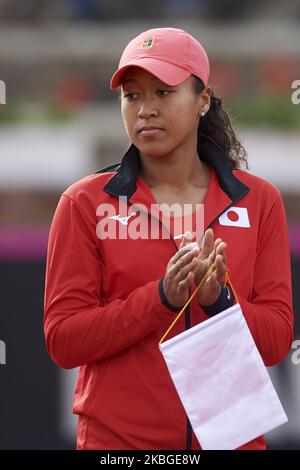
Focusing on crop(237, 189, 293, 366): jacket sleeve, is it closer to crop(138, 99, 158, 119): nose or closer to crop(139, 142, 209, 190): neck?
crop(139, 142, 209, 190): neck

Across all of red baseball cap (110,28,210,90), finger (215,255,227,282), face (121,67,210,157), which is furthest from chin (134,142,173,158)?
finger (215,255,227,282)

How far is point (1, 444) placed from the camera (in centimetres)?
504

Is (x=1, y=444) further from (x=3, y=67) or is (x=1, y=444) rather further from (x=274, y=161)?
(x=3, y=67)

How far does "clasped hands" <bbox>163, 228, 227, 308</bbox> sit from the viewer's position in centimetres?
243

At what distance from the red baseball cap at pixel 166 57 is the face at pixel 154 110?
0.03 meters

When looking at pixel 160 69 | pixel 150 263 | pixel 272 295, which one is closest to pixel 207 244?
pixel 150 263

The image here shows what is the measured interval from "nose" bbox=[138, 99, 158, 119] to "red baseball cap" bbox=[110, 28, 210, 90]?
7 cm

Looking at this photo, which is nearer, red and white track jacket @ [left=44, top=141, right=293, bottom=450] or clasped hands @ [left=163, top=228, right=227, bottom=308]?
clasped hands @ [left=163, top=228, right=227, bottom=308]

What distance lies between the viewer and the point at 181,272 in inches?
95.9

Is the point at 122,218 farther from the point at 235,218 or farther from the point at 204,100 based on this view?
the point at 204,100

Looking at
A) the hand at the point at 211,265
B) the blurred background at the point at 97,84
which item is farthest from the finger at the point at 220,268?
the blurred background at the point at 97,84

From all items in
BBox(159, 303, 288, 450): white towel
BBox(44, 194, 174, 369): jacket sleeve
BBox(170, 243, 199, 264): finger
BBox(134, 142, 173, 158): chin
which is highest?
BBox(134, 142, 173, 158): chin
